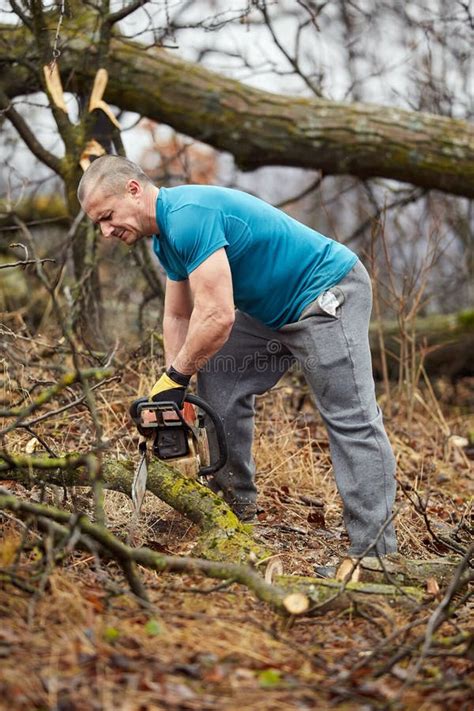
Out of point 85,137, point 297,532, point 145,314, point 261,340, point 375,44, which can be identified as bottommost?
point 297,532

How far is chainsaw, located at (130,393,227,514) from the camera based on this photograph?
3.59 meters

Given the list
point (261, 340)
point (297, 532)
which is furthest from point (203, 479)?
point (261, 340)

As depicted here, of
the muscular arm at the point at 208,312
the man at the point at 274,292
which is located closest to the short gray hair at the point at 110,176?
the man at the point at 274,292

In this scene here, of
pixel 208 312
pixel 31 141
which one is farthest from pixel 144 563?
pixel 31 141

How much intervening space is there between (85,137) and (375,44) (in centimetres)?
607

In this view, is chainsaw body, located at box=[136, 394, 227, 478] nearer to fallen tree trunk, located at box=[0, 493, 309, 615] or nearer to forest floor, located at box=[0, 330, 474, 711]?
forest floor, located at box=[0, 330, 474, 711]

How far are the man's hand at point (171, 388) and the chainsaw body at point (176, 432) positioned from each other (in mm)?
47

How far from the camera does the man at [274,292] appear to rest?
3588 millimetres

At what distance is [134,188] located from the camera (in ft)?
12.1

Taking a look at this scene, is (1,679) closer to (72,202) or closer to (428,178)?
(72,202)

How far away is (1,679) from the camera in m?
2.14

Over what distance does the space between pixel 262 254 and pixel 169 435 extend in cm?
94

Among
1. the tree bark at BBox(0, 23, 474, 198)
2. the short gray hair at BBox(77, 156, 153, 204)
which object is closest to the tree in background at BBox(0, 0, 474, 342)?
the tree bark at BBox(0, 23, 474, 198)

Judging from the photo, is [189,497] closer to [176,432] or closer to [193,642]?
[176,432]
